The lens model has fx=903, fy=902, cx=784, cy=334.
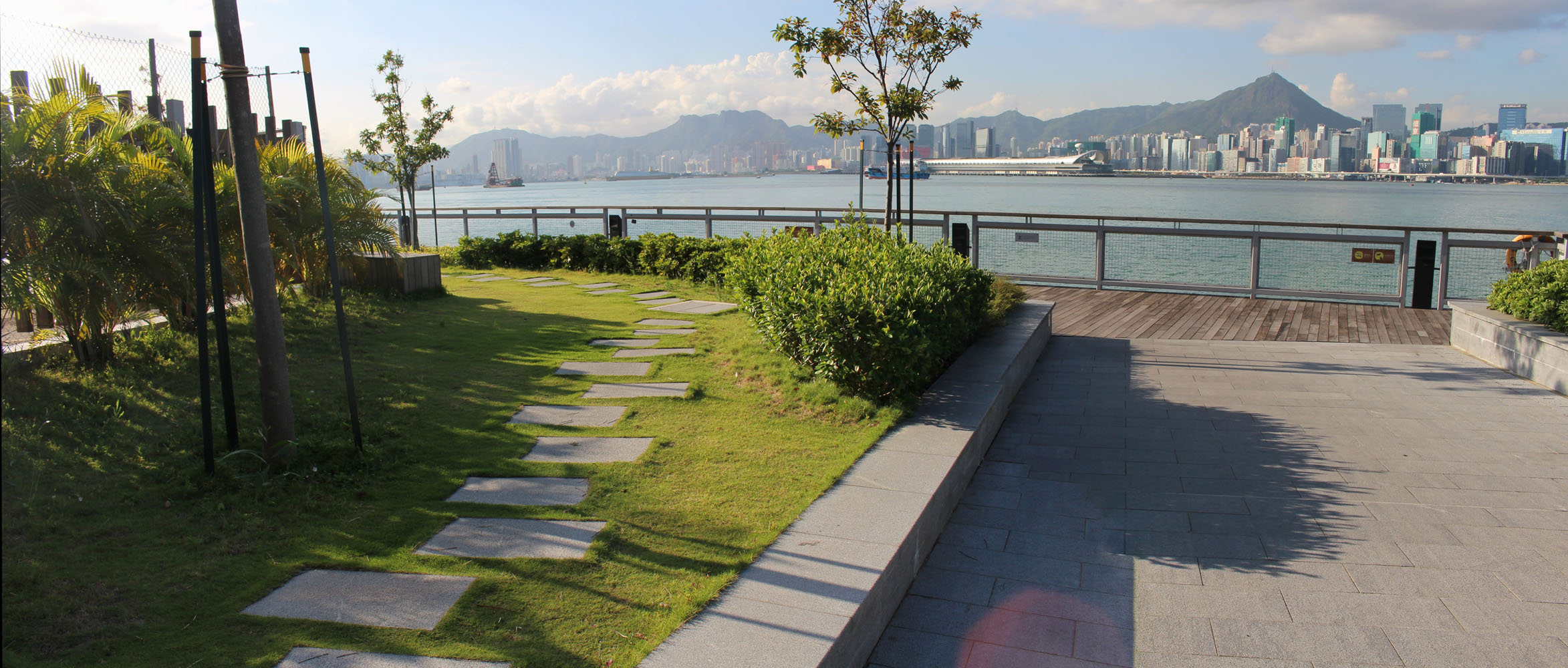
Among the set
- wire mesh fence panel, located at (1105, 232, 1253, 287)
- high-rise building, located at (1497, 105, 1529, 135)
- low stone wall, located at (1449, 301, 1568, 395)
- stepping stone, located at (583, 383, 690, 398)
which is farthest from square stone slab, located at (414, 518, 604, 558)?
high-rise building, located at (1497, 105, 1529, 135)

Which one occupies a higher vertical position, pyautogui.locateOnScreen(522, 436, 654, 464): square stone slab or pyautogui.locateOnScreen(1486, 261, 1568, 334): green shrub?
pyautogui.locateOnScreen(1486, 261, 1568, 334): green shrub

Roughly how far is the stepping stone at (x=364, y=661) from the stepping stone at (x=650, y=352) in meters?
4.43

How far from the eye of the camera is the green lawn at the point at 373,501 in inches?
107

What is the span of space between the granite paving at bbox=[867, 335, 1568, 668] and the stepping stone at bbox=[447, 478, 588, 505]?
5.08ft

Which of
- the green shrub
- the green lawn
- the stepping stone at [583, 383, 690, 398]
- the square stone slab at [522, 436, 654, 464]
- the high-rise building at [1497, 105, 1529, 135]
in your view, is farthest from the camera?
the high-rise building at [1497, 105, 1529, 135]

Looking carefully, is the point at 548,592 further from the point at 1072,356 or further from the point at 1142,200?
the point at 1142,200

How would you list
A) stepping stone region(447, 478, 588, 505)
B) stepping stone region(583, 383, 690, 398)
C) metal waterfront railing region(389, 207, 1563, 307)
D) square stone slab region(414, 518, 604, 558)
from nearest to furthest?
square stone slab region(414, 518, 604, 558), stepping stone region(447, 478, 588, 505), stepping stone region(583, 383, 690, 398), metal waterfront railing region(389, 207, 1563, 307)

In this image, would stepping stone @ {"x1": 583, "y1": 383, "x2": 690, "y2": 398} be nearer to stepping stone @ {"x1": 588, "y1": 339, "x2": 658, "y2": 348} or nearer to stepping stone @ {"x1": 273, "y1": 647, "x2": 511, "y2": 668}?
stepping stone @ {"x1": 588, "y1": 339, "x2": 658, "y2": 348}

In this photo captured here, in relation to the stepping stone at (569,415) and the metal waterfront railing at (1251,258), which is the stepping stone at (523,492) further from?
the metal waterfront railing at (1251,258)

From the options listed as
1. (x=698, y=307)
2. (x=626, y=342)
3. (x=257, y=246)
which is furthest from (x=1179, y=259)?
(x=257, y=246)

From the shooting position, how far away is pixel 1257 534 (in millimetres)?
4055

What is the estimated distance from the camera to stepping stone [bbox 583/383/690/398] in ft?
18.9

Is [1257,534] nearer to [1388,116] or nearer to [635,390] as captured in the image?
[635,390]

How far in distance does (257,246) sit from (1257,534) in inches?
185
